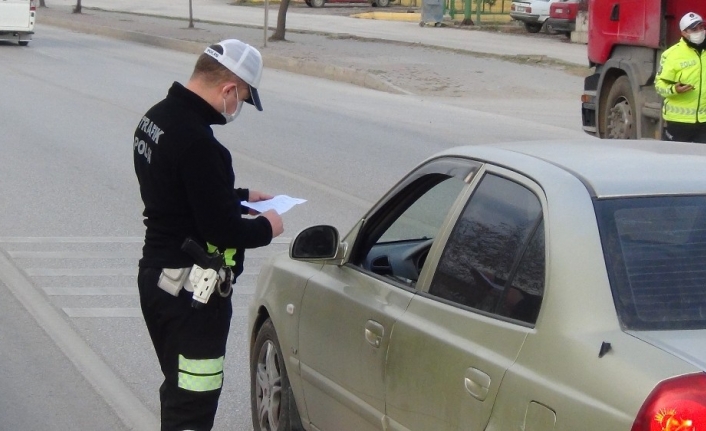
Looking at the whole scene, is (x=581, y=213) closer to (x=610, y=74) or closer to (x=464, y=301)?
(x=464, y=301)

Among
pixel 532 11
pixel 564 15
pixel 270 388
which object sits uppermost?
pixel 532 11

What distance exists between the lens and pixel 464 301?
3.47m

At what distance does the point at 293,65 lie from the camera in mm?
26375

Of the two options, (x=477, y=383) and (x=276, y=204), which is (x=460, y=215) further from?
(x=276, y=204)

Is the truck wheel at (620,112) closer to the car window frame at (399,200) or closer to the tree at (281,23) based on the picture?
the car window frame at (399,200)

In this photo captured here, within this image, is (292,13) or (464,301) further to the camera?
(292,13)

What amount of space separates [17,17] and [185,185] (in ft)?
98.8

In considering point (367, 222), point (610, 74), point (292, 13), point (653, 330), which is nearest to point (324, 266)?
point (367, 222)

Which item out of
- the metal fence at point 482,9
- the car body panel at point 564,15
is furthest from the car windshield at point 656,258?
the metal fence at point 482,9

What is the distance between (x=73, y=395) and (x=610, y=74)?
1042cm

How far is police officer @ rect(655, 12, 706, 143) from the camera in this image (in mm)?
11422

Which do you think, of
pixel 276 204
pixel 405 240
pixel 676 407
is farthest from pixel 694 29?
pixel 676 407

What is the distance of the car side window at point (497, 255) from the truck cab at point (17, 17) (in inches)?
1193

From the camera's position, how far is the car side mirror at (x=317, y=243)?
14.1 ft
